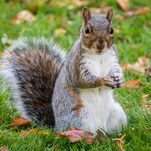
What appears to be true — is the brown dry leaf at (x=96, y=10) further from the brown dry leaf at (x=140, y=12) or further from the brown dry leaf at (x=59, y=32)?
the brown dry leaf at (x=59, y=32)

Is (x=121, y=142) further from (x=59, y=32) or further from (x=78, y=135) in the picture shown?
(x=59, y=32)

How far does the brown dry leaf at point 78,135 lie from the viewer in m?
2.82

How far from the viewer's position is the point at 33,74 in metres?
3.36

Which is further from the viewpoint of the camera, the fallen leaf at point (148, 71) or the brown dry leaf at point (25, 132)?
the fallen leaf at point (148, 71)

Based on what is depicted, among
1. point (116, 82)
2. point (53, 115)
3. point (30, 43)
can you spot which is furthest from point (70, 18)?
point (116, 82)

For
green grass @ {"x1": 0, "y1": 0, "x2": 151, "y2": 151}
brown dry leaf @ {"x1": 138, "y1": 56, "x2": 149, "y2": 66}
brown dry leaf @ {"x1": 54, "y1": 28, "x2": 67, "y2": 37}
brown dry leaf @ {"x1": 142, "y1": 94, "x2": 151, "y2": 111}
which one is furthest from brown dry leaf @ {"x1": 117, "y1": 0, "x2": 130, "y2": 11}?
brown dry leaf @ {"x1": 142, "y1": 94, "x2": 151, "y2": 111}

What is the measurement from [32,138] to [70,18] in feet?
8.73

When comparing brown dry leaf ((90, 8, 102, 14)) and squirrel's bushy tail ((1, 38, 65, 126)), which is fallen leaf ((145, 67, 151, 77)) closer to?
squirrel's bushy tail ((1, 38, 65, 126))

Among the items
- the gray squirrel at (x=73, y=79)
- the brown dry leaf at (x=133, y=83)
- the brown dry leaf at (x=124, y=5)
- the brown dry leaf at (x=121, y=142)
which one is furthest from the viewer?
the brown dry leaf at (x=124, y=5)

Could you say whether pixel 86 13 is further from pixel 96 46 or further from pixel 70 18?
pixel 70 18

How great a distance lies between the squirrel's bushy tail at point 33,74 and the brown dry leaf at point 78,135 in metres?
0.37

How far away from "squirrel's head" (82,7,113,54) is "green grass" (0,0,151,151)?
50 centimetres

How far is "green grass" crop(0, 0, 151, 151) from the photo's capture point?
9.11 feet

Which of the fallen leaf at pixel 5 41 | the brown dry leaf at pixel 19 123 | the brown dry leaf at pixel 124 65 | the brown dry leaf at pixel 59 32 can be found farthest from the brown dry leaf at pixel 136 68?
the brown dry leaf at pixel 19 123
